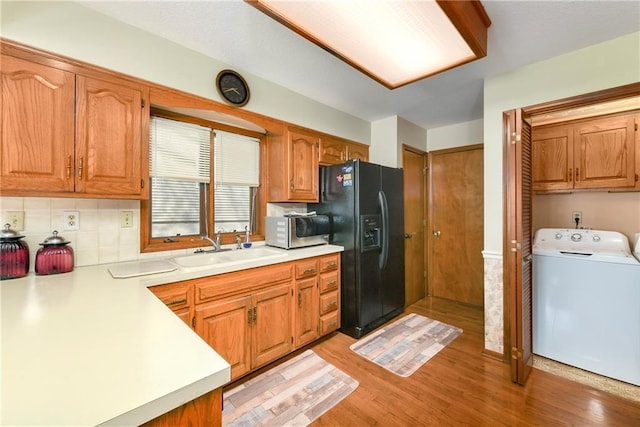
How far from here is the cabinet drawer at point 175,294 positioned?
1542mm

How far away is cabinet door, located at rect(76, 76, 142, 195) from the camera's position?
157cm

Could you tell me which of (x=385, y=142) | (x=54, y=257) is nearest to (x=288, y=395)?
(x=54, y=257)

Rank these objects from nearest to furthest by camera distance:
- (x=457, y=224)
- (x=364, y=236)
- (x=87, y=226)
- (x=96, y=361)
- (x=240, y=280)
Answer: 1. (x=96, y=361)
2. (x=87, y=226)
3. (x=240, y=280)
4. (x=364, y=236)
5. (x=457, y=224)

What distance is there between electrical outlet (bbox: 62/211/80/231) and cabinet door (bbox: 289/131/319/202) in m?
1.58

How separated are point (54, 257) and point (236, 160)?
4.84 ft

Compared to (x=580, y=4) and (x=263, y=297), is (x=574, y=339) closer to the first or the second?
(x=580, y=4)

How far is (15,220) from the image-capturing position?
154 cm

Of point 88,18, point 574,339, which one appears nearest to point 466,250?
point 574,339

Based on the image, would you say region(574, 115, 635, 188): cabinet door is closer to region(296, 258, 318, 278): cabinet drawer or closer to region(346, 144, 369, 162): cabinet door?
region(346, 144, 369, 162): cabinet door

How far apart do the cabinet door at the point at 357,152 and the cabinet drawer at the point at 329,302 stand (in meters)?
1.67

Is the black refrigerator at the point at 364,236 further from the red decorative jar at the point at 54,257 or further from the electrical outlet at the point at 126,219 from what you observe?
the red decorative jar at the point at 54,257

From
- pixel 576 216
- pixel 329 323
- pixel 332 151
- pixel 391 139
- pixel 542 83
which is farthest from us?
pixel 391 139

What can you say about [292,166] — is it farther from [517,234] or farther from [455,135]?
[455,135]

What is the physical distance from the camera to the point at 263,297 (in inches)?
80.7
